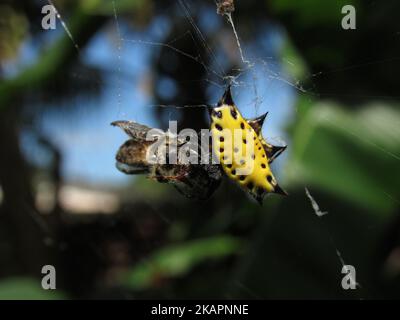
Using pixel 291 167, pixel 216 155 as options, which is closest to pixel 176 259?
pixel 291 167

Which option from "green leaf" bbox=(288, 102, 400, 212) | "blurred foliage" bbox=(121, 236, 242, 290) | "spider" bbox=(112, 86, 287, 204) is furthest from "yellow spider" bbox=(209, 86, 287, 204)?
"blurred foliage" bbox=(121, 236, 242, 290)

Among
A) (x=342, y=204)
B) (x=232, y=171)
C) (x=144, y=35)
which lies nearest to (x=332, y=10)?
(x=342, y=204)

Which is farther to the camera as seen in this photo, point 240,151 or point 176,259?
point 176,259

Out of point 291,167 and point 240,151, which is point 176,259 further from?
point 240,151

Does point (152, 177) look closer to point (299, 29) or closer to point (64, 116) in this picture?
point (299, 29)

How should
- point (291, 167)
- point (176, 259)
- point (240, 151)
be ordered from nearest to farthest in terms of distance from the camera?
point (240, 151), point (291, 167), point (176, 259)

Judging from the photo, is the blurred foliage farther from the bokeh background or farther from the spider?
the spider

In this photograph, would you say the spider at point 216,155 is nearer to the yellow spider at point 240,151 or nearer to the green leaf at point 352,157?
the yellow spider at point 240,151

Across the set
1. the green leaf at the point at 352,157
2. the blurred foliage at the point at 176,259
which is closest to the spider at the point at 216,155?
the green leaf at the point at 352,157

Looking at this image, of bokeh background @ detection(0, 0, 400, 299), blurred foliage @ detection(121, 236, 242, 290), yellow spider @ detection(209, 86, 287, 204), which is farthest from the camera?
blurred foliage @ detection(121, 236, 242, 290)
